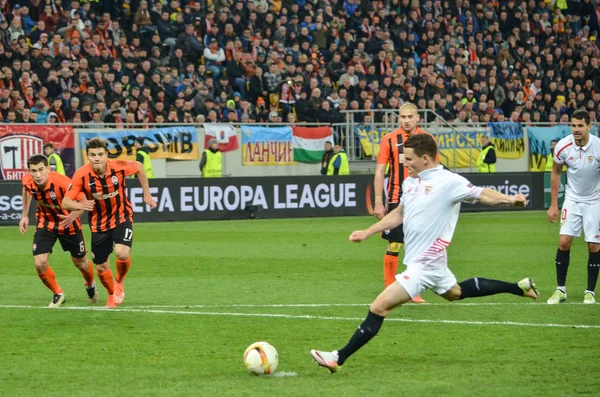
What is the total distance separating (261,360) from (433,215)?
159cm

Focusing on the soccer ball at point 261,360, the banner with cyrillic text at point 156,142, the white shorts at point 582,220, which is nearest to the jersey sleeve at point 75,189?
the soccer ball at point 261,360

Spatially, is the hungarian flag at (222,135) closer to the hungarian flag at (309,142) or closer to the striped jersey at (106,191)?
the hungarian flag at (309,142)

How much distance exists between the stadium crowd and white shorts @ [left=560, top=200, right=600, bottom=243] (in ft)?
50.4

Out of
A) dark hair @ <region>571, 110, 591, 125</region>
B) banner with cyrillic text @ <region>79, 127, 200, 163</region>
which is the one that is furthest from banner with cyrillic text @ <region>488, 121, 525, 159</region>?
dark hair @ <region>571, 110, 591, 125</region>

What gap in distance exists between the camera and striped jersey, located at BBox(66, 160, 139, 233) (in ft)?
34.5

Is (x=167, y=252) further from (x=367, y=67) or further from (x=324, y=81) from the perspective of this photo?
(x=367, y=67)

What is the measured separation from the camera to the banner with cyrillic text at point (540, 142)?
31391 millimetres

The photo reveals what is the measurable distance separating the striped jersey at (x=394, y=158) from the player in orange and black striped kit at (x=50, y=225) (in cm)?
334

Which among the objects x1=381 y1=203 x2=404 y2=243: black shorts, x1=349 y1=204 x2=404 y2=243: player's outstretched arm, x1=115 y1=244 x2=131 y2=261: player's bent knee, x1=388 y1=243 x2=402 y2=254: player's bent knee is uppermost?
x1=349 y1=204 x2=404 y2=243: player's outstretched arm

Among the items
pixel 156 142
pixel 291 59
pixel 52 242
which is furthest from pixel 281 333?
pixel 291 59

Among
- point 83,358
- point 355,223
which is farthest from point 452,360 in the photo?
point 355,223

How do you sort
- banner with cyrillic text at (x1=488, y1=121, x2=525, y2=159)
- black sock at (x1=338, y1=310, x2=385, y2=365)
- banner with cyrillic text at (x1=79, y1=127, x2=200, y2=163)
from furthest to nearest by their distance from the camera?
banner with cyrillic text at (x1=488, y1=121, x2=525, y2=159), banner with cyrillic text at (x1=79, y1=127, x2=200, y2=163), black sock at (x1=338, y1=310, x2=385, y2=365)

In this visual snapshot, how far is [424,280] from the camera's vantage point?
7.28 meters

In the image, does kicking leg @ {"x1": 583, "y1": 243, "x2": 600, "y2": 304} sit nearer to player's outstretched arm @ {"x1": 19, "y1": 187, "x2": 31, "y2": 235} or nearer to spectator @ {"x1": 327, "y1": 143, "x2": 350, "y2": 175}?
player's outstretched arm @ {"x1": 19, "y1": 187, "x2": 31, "y2": 235}
